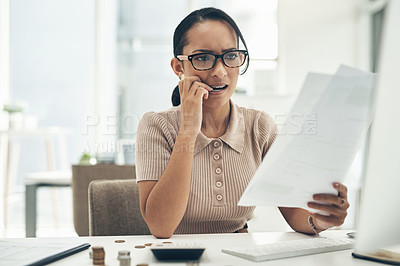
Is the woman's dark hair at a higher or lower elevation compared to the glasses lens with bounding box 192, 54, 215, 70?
higher

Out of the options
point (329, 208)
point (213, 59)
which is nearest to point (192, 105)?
point (213, 59)

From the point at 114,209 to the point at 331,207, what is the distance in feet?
2.03

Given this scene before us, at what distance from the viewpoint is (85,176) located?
189 cm

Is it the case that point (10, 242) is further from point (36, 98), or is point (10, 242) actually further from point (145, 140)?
point (36, 98)

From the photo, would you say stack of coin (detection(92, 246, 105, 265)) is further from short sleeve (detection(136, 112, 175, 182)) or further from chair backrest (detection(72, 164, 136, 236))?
chair backrest (detection(72, 164, 136, 236))

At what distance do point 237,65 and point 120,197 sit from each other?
51 centimetres

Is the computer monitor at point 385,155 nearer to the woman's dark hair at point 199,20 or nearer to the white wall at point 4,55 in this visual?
the woman's dark hair at point 199,20

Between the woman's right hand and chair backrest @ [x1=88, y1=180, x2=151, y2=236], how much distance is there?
10.7 inches

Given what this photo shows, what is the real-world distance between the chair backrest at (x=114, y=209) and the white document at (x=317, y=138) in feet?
1.81

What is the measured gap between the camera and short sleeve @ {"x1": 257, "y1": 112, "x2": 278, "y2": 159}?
1.36 m

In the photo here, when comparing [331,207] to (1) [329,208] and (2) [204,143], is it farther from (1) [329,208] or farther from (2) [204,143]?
(2) [204,143]

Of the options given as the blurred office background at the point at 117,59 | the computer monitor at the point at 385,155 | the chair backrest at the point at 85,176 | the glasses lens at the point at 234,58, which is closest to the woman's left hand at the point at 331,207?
the computer monitor at the point at 385,155

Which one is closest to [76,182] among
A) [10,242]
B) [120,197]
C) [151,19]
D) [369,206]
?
[120,197]

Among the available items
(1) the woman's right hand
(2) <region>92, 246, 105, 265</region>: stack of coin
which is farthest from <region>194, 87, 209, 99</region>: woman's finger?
(2) <region>92, 246, 105, 265</region>: stack of coin
